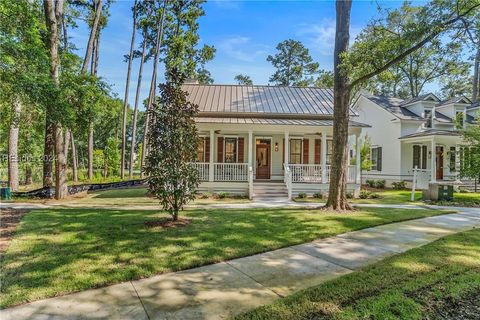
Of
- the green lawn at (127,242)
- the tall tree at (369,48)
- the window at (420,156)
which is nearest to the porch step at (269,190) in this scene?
the tall tree at (369,48)

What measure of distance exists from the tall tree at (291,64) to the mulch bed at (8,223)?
36909 mm

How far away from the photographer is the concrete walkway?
10.3ft

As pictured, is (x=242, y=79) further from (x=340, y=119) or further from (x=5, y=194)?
(x=5, y=194)

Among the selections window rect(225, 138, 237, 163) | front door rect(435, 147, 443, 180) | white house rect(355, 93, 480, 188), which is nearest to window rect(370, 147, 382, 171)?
white house rect(355, 93, 480, 188)

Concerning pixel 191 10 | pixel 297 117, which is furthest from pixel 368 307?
pixel 191 10

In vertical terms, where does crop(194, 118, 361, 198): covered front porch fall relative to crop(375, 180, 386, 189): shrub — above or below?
above

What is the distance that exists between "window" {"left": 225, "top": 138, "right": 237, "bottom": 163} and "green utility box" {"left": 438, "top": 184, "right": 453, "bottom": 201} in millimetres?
10093

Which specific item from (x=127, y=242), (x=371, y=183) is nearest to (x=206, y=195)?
(x=127, y=242)

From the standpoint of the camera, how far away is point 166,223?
713cm

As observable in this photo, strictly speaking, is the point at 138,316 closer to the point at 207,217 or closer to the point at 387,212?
the point at 207,217

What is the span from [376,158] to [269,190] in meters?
12.3

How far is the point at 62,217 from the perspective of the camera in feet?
26.0

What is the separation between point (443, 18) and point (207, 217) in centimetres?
848

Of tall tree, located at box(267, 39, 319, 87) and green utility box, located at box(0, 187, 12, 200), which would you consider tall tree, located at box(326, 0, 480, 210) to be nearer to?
green utility box, located at box(0, 187, 12, 200)
